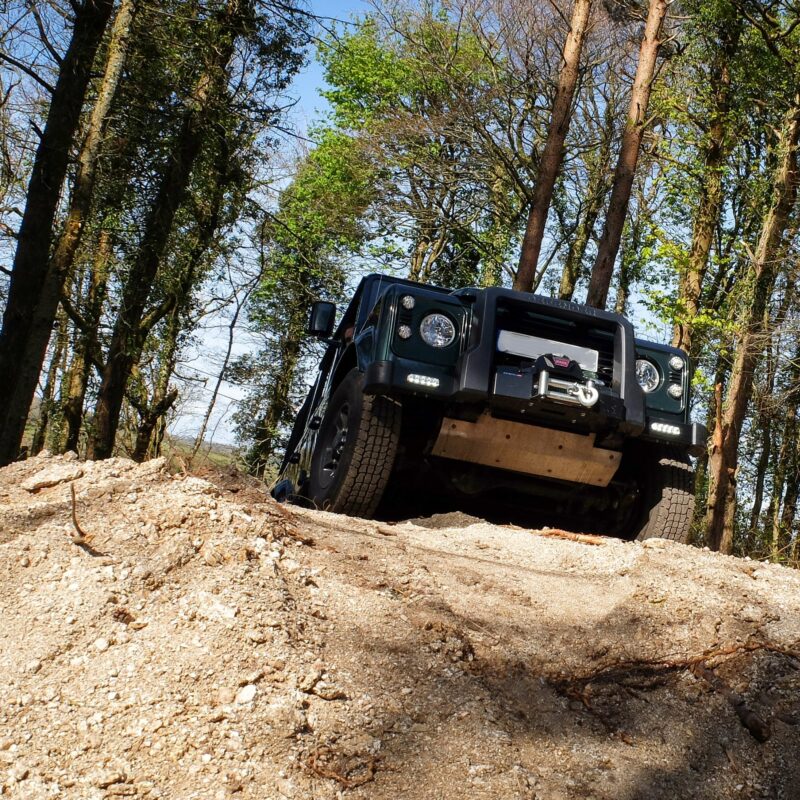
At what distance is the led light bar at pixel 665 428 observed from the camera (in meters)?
5.97

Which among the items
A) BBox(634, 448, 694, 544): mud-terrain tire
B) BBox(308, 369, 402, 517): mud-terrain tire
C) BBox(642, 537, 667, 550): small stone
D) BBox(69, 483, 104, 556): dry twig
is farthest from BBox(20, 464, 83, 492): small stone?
BBox(634, 448, 694, 544): mud-terrain tire

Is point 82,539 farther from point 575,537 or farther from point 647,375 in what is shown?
point 647,375

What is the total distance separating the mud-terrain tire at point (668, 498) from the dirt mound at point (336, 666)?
5.70 feet

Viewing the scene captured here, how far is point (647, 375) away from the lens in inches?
247

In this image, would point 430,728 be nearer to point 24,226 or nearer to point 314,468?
point 314,468

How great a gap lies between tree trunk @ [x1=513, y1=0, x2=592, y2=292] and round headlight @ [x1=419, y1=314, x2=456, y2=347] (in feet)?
26.4

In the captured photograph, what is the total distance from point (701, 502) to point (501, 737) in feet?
57.8

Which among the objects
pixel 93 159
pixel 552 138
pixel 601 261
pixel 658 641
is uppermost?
pixel 552 138

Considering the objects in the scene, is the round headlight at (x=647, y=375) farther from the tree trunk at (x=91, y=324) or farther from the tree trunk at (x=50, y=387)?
the tree trunk at (x=50, y=387)

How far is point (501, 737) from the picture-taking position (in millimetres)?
2670

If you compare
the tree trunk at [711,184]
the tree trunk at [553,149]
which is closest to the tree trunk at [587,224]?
the tree trunk at [711,184]

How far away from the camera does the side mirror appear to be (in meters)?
7.46

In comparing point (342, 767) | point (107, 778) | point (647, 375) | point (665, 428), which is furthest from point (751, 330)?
point (107, 778)

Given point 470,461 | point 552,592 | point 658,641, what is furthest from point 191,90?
point 658,641
